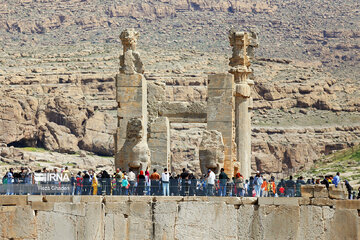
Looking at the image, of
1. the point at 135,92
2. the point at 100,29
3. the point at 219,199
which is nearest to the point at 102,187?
the point at 219,199

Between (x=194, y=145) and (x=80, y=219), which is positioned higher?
(x=194, y=145)

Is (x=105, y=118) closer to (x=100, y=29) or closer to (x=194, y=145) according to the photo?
(x=194, y=145)

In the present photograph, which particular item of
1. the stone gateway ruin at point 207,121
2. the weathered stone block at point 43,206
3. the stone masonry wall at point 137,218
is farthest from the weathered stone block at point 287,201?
the weathered stone block at point 43,206

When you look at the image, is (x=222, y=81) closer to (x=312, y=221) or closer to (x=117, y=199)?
(x=117, y=199)

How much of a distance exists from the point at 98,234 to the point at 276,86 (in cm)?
10225

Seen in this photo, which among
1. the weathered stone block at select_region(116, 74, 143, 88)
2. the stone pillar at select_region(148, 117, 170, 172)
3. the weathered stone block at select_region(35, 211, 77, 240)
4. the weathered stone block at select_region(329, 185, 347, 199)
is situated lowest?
the weathered stone block at select_region(35, 211, 77, 240)

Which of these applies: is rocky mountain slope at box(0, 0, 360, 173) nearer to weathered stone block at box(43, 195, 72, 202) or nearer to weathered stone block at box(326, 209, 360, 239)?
weathered stone block at box(43, 195, 72, 202)

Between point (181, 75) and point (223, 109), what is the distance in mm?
98220

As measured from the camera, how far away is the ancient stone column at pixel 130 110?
120 ft

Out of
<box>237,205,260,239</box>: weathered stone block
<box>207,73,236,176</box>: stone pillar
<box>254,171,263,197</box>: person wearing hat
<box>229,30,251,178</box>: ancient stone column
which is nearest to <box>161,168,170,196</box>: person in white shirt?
<box>237,205,260,239</box>: weathered stone block

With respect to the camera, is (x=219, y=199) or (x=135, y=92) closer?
(x=219, y=199)

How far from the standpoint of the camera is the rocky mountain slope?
362 feet

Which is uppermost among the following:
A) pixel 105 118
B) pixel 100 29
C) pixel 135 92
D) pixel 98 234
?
pixel 100 29

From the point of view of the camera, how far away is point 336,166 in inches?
2896
